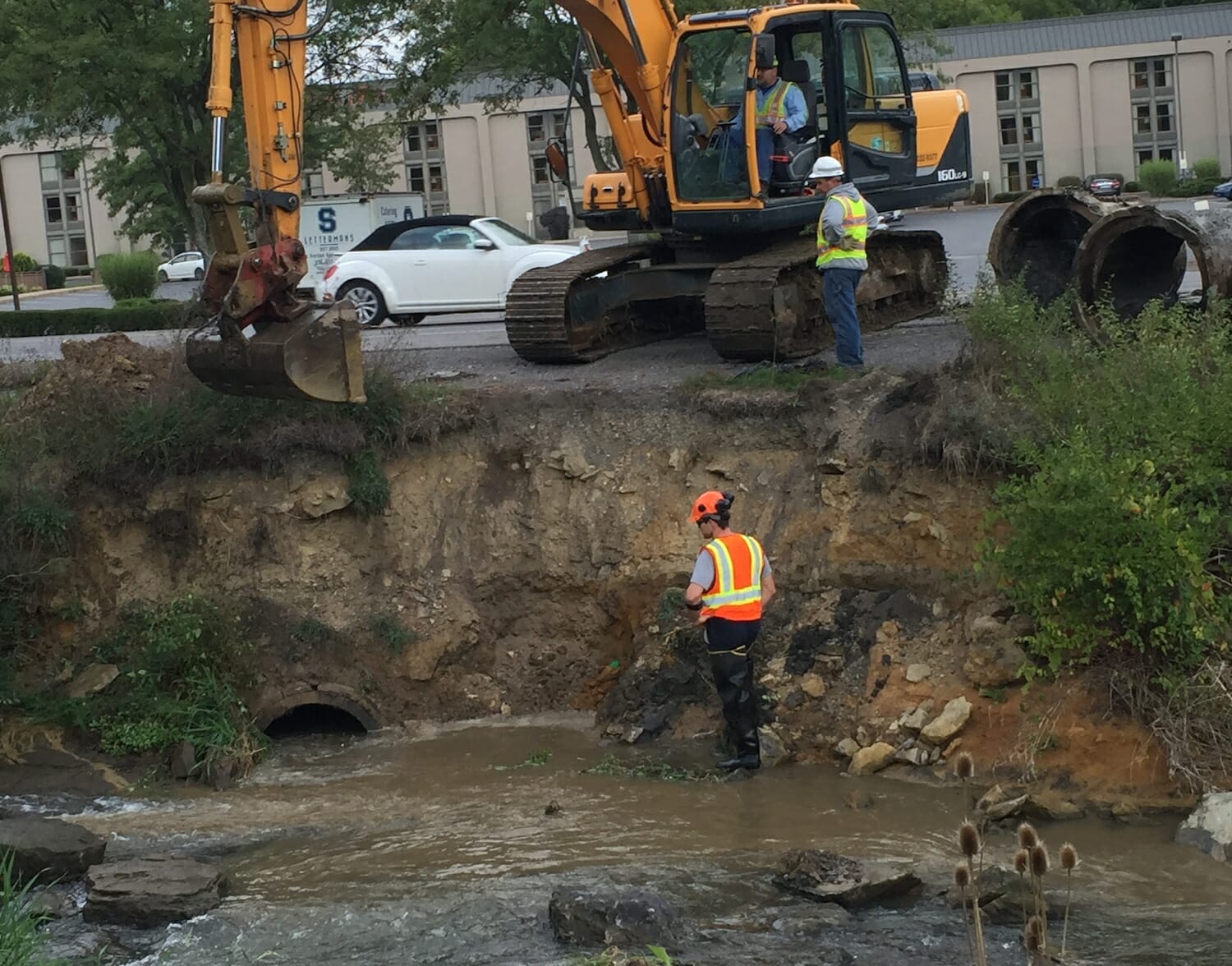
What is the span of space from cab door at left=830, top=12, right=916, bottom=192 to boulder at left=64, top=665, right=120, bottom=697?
7359 millimetres

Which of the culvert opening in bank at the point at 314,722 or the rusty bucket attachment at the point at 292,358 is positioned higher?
the rusty bucket attachment at the point at 292,358

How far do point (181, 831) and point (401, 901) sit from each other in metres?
2.09

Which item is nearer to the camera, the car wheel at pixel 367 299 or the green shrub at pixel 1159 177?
the car wheel at pixel 367 299

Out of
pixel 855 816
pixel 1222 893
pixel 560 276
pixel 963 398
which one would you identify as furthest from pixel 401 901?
pixel 560 276

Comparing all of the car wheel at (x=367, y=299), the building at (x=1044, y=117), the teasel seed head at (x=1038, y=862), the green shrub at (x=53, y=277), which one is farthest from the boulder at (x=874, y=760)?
the green shrub at (x=53, y=277)

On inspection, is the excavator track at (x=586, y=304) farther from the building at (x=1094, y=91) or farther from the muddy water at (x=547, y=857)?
the building at (x=1094, y=91)

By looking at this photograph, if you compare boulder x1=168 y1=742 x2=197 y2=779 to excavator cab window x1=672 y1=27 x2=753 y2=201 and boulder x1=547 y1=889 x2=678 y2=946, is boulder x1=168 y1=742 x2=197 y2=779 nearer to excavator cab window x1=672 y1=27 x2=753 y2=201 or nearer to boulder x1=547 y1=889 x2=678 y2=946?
boulder x1=547 y1=889 x2=678 y2=946

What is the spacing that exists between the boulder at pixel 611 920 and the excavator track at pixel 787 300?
603 centimetres

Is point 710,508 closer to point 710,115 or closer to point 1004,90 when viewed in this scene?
point 710,115

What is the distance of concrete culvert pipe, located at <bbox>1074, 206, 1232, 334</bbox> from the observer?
12344mm

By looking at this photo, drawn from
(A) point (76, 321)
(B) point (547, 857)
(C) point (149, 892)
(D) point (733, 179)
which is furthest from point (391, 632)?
(A) point (76, 321)

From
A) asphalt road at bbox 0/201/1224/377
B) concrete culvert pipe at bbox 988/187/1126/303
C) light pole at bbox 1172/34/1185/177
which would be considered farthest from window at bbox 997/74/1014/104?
concrete culvert pipe at bbox 988/187/1126/303

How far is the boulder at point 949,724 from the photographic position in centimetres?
1003

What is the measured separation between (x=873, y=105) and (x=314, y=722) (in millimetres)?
7246
